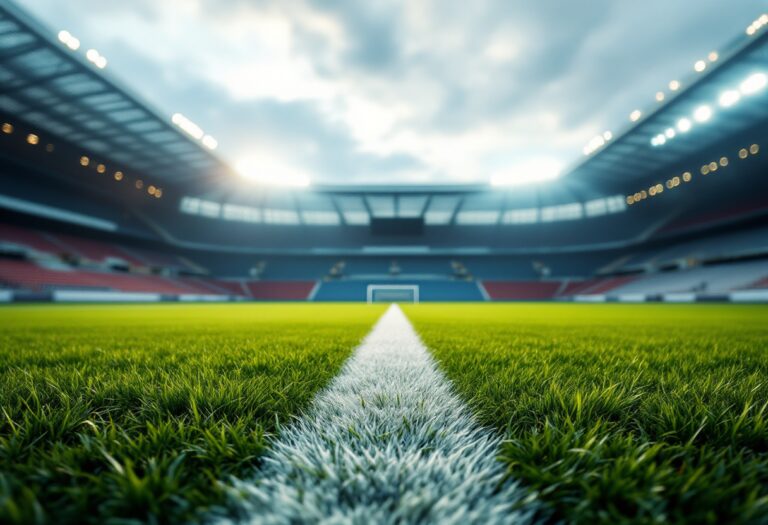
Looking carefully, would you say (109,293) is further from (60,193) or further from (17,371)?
(17,371)

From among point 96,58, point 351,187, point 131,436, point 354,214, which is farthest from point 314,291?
point 131,436

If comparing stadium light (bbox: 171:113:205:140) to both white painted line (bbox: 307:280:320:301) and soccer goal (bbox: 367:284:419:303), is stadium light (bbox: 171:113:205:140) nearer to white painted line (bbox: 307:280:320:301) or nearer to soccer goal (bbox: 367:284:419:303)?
white painted line (bbox: 307:280:320:301)

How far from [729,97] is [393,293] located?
94.4 ft

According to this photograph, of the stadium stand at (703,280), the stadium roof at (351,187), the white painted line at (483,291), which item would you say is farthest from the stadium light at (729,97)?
the white painted line at (483,291)

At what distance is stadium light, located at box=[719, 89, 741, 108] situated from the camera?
60.7ft

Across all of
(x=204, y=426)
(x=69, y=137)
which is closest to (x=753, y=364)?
(x=204, y=426)

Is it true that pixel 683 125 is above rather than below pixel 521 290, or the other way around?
above

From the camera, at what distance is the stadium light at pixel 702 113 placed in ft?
66.0

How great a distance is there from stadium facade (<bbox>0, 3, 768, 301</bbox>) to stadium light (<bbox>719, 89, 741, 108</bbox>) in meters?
0.07

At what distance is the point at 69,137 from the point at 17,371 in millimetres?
30189

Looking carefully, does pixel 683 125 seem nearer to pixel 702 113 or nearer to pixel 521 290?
pixel 702 113

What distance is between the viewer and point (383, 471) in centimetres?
76

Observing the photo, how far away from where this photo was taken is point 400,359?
252 cm

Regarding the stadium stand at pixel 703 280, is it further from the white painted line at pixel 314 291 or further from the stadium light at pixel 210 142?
the stadium light at pixel 210 142
